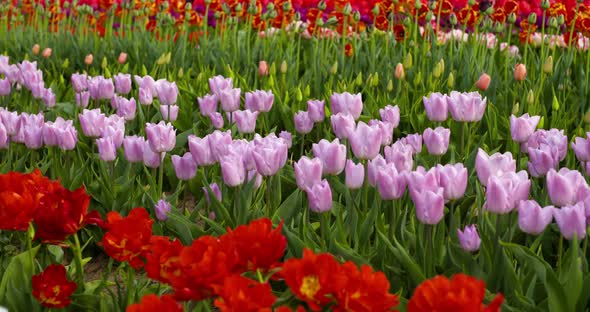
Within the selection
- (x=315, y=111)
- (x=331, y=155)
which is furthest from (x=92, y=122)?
(x=331, y=155)

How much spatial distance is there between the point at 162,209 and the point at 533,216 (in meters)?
1.17

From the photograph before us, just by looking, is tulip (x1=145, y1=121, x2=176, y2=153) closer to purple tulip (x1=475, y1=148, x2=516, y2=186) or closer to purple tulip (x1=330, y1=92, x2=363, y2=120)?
purple tulip (x1=330, y1=92, x2=363, y2=120)

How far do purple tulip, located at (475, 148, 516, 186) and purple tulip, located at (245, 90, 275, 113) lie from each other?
139 centimetres

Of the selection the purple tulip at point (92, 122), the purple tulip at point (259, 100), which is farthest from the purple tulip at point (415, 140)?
the purple tulip at point (92, 122)

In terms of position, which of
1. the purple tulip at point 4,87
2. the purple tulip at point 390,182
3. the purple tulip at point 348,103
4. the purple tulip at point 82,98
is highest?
the purple tulip at point 390,182

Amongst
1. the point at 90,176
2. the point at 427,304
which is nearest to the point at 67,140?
the point at 90,176

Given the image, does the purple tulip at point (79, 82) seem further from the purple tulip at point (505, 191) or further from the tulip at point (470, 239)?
the purple tulip at point (505, 191)

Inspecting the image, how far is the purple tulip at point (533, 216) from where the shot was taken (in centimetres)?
187

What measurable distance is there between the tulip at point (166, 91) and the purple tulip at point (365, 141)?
4.24ft

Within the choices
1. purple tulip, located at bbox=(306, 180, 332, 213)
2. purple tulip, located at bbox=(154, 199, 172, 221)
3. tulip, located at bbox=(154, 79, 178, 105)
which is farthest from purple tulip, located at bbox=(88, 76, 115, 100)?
purple tulip, located at bbox=(306, 180, 332, 213)

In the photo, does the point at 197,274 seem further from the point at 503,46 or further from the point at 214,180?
the point at 503,46

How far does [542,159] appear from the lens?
2.33 m

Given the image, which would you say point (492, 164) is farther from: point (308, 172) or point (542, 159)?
point (308, 172)

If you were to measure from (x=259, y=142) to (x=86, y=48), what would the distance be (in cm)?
437
